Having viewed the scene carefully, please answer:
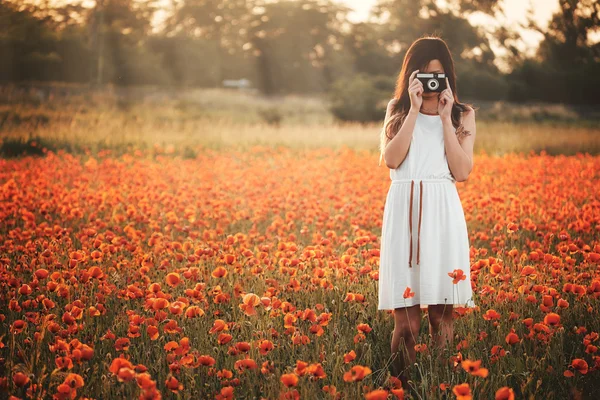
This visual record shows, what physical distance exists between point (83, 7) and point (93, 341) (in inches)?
1142

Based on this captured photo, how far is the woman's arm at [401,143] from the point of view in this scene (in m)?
2.57

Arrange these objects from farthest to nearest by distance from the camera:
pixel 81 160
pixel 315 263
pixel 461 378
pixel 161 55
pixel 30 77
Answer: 1. pixel 161 55
2. pixel 30 77
3. pixel 81 160
4. pixel 315 263
5. pixel 461 378

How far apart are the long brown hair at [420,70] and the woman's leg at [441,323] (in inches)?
30.1

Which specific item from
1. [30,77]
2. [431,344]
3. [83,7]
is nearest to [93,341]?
[431,344]

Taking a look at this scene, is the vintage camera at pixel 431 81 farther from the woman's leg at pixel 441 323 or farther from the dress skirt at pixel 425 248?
the woman's leg at pixel 441 323

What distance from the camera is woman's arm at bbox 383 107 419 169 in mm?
2568

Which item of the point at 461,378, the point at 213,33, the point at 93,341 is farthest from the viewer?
the point at 213,33

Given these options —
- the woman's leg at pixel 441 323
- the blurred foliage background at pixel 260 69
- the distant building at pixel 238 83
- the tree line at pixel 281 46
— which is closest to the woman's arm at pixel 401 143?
the woman's leg at pixel 441 323

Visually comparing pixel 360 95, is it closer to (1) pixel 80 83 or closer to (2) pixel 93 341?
(1) pixel 80 83

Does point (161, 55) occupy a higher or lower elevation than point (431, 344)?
higher

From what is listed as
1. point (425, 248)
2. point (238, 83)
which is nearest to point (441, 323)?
point (425, 248)

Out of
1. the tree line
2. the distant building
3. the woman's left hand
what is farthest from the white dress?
the distant building

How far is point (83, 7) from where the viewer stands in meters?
28.3

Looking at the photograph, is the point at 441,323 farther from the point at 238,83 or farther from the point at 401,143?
the point at 238,83
